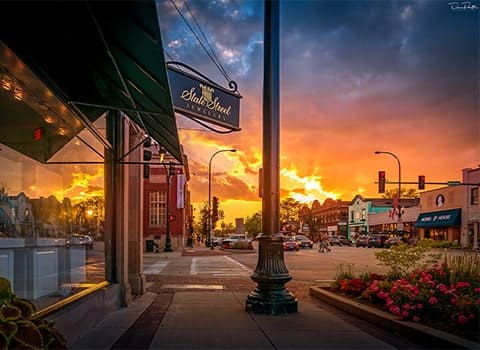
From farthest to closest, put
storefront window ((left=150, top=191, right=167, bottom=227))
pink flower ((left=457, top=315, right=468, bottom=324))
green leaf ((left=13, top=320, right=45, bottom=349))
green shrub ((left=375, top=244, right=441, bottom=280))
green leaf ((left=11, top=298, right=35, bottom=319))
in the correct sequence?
storefront window ((left=150, top=191, right=167, bottom=227)) < green shrub ((left=375, top=244, right=441, bottom=280)) < pink flower ((left=457, top=315, right=468, bottom=324)) < green leaf ((left=11, top=298, right=35, bottom=319)) < green leaf ((left=13, top=320, right=45, bottom=349))

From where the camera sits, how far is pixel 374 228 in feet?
327

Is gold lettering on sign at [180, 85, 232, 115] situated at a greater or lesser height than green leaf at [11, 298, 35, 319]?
greater

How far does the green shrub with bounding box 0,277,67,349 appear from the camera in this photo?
3943mm

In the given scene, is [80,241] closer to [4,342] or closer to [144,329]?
[144,329]

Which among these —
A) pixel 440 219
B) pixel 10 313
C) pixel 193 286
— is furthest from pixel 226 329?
pixel 440 219

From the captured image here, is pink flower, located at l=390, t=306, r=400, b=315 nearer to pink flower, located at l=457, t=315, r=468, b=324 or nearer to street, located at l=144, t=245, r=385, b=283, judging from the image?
pink flower, located at l=457, t=315, r=468, b=324

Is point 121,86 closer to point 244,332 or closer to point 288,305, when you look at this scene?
point 244,332

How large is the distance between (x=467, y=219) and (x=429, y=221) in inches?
381

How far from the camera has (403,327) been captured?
7500 mm

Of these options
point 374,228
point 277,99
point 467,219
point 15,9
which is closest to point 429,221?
point 467,219

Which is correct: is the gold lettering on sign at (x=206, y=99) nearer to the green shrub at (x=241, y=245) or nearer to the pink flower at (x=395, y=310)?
the pink flower at (x=395, y=310)

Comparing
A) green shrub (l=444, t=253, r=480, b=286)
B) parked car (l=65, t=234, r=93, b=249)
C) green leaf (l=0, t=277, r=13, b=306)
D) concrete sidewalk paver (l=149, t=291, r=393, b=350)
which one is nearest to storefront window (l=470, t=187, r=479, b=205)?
green shrub (l=444, t=253, r=480, b=286)

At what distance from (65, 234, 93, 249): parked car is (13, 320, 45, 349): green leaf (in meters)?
4.29

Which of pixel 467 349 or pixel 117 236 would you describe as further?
pixel 117 236
